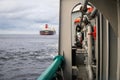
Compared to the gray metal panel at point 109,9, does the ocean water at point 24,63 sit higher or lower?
lower

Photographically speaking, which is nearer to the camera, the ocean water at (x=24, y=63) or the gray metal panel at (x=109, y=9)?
the gray metal panel at (x=109, y=9)

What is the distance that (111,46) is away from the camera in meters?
2.72

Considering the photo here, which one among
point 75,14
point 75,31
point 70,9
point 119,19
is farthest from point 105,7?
point 75,31

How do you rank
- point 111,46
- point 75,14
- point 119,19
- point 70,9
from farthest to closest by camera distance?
1. point 75,14
2. point 70,9
3. point 111,46
4. point 119,19

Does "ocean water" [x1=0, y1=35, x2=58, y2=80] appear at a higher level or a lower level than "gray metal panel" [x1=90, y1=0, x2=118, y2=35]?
lower

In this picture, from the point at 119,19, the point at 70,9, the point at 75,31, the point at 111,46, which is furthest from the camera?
the point at 75,31

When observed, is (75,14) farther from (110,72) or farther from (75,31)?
(110,72)

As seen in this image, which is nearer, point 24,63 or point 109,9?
point 109,9

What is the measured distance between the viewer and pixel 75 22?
27.7ft

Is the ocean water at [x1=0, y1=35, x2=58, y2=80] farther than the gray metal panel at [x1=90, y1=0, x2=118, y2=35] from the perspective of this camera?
Yes

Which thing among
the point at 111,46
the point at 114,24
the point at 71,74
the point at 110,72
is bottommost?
the point at 71,74

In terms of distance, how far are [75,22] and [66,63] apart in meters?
4.57

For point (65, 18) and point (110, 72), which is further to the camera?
point (65, 18)

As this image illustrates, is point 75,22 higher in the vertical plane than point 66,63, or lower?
higher
